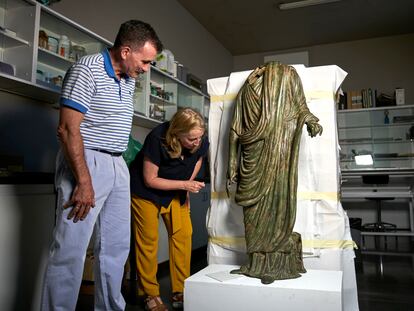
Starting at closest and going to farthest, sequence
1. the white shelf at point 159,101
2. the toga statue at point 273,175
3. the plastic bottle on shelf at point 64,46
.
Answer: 1. the toga statue at point 273,175
2. the plastic bottle on shelf at point 64,46
3. the white shelf at point 159,101

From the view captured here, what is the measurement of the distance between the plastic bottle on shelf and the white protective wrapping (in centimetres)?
135

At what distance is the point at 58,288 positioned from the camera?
1319 mm

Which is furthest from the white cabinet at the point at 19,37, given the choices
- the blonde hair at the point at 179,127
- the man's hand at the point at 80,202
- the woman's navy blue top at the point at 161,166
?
the man's hand at the point at 80,202

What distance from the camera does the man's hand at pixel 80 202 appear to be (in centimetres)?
130

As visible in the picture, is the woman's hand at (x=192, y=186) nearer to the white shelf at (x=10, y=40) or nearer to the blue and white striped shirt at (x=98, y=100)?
the blue and white striped shirt at (x=98, y=100)

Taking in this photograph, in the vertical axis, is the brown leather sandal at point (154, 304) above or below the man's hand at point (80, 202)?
below

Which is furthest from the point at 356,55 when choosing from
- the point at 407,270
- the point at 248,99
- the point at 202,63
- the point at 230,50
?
the point at 248,99

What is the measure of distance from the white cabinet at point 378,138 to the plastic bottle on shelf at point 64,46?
165 inches

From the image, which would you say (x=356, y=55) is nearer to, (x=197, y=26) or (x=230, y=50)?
(x=230, y=50)

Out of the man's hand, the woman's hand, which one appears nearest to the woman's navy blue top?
the woman's hand

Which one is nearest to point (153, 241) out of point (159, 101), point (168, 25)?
point (159, 101)

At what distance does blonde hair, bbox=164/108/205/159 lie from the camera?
1.84 m

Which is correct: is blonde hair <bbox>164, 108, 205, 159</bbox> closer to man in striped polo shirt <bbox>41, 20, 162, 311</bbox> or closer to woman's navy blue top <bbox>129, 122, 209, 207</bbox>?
woman's navy blue top <bbox>129, 122, 209, 207</bbox>

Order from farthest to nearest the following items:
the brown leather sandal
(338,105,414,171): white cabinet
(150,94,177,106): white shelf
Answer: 1. (338,105,414,171): white cabinet
2. (150,94,177,106): white shelf
3. the brown leather sandal
